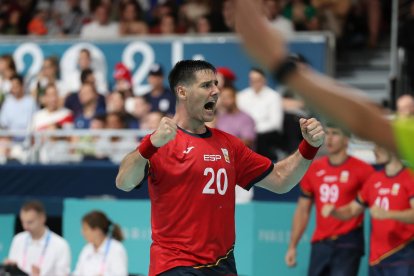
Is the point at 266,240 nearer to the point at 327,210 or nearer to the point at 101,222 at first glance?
the point at 327,210

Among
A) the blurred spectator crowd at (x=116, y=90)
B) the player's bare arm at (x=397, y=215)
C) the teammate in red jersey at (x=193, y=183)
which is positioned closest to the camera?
the teammate in red jersey at (x=193, y=183)

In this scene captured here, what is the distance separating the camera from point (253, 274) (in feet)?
39.1

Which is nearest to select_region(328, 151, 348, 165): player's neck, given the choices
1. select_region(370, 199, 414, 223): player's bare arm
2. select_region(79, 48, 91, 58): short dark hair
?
select_region(370, 199, 414, 223): player's bare arm

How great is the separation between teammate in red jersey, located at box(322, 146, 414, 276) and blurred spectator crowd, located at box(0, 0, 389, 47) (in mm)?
4161

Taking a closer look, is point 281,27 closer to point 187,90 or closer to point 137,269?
point 137,269

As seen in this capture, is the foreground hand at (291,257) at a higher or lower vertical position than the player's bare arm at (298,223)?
lower

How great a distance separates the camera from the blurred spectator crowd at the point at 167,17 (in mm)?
16234

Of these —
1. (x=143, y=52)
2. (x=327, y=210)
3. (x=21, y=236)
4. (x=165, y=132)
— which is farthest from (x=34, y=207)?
(x=165, y=132)

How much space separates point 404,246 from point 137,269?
10.2 feet

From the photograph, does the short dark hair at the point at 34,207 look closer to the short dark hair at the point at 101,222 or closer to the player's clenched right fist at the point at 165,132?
the short dark hair at the point at 101,222

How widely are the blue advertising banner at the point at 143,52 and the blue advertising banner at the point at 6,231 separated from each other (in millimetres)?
3888

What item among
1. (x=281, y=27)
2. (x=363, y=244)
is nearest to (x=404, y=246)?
(x=363, y=244)

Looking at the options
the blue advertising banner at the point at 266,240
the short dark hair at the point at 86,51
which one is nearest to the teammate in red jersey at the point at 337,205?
the blue advertising banner at the point at 266,240

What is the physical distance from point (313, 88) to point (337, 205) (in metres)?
8.03
